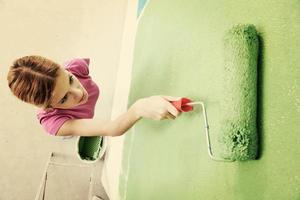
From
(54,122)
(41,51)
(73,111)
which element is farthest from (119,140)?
(41,51)

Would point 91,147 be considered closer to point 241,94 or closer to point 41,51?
point 41,51

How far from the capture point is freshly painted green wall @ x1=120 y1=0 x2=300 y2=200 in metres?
0.48

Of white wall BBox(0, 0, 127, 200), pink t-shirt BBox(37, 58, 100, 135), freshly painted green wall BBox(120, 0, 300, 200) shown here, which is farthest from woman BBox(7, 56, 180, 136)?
white wall BBox(0, 0, 127, 200)

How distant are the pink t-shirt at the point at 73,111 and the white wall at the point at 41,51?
613mm

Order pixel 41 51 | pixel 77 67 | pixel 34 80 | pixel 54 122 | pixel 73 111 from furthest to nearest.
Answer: pixel 41 51 → pixel 77 67 → pixel 73 111 → pixel 54 122 → pixel 34 80

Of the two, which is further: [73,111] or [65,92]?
[73,111]

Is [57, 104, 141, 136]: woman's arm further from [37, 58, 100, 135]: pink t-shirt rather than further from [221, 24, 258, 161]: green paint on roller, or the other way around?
[221, 24, 258, 161]: green paint on roller

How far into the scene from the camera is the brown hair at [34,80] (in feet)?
3.26

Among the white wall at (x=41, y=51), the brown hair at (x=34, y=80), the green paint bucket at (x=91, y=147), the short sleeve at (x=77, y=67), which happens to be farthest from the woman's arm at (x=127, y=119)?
the white wall at (x=41, y=51)

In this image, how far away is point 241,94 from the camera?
0.52 meters

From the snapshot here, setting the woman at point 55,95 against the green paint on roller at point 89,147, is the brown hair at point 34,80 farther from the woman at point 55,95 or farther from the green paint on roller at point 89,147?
the green paint on roller at point 89,147

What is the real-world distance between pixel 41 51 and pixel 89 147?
86cm

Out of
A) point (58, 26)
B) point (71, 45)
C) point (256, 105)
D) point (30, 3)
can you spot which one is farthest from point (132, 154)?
point (30, 3)

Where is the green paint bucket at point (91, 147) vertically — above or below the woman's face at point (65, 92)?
below
